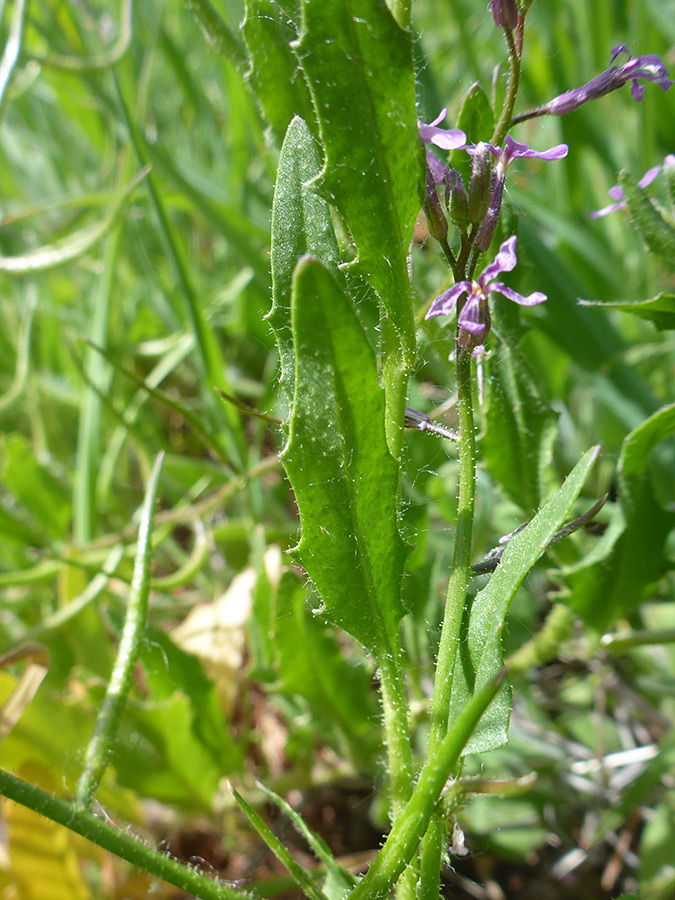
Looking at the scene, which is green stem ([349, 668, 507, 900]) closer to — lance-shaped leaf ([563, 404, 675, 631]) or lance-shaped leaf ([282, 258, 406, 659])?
lance-shaped leaf ([282, 258, 406, 659])

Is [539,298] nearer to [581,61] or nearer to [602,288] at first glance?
[602,288]

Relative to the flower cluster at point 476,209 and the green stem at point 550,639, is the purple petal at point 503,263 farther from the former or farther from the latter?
the green stem at point 550,639

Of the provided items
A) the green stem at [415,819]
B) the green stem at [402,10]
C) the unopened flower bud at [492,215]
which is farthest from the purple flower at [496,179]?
the green stem at [415,819]

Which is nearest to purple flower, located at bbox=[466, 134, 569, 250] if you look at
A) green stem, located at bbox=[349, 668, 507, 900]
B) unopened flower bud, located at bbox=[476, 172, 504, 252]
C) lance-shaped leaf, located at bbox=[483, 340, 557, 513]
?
unopened flower bud, located at bbox=[476, 172, 504, 252]

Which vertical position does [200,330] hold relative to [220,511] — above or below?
above

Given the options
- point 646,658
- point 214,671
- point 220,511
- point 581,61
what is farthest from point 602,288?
point 214,671

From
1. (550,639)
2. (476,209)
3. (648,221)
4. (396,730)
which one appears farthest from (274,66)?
(550,639)

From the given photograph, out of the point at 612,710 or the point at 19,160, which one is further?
the point at 19,160
